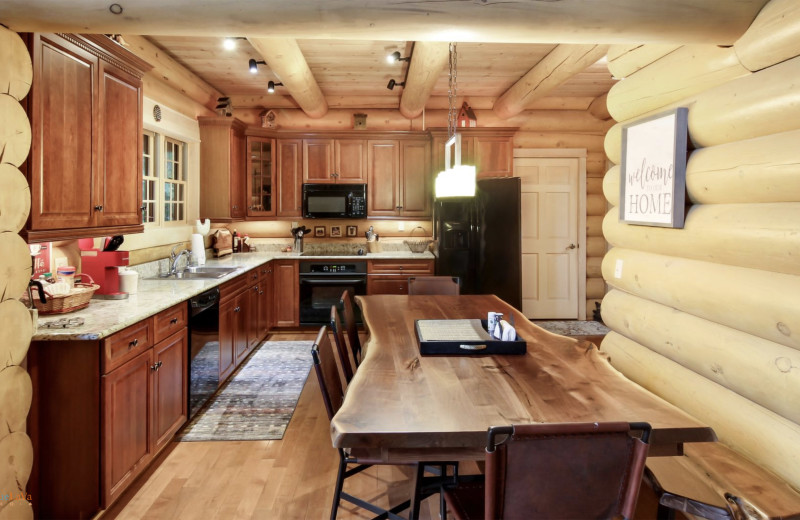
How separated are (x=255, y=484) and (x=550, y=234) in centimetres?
479

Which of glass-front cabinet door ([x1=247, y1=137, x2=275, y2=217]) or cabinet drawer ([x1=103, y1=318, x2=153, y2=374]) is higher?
glass-front cabinet door ([x1=247, y1=137, x2=275, y2=217])

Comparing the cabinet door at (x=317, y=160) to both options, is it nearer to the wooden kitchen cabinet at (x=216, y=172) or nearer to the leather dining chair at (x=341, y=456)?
the wooden kitchen cabinet at (x=216, y=172)

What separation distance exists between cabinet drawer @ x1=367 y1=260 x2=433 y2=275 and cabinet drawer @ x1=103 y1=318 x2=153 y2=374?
3.22 metres

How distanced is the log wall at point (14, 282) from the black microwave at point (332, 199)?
3786 mm

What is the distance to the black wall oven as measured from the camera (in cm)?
552

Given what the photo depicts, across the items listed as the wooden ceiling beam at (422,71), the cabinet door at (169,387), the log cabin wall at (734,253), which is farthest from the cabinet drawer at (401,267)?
the log cabin wall at (734,253)

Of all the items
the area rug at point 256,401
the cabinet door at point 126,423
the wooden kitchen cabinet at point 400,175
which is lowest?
the area rug at point 256,401

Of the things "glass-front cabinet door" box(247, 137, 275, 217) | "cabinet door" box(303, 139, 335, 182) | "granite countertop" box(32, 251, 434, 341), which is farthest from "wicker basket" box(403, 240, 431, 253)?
"granite countertop" box(32, 251, 434, 341)

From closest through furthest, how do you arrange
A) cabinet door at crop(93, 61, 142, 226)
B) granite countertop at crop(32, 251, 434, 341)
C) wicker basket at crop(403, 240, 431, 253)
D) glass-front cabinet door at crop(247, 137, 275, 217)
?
1. granite countertop at crop(32, 251, 434, 341)
2. cabinet door at crop(93, 61, 142, 226)
3. glass-front cabinet door at crop(247, 137, 275, 217)
4. wicker basket at crop(403, 240, 431, 253)

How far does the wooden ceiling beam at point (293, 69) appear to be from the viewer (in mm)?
3494

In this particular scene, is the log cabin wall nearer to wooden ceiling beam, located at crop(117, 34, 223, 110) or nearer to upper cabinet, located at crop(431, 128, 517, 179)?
upper cabinet, located at crop(431, 128, 517, 179)

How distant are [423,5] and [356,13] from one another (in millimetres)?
275

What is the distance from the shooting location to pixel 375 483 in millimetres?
2527

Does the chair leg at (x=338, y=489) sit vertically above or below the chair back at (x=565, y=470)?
below
